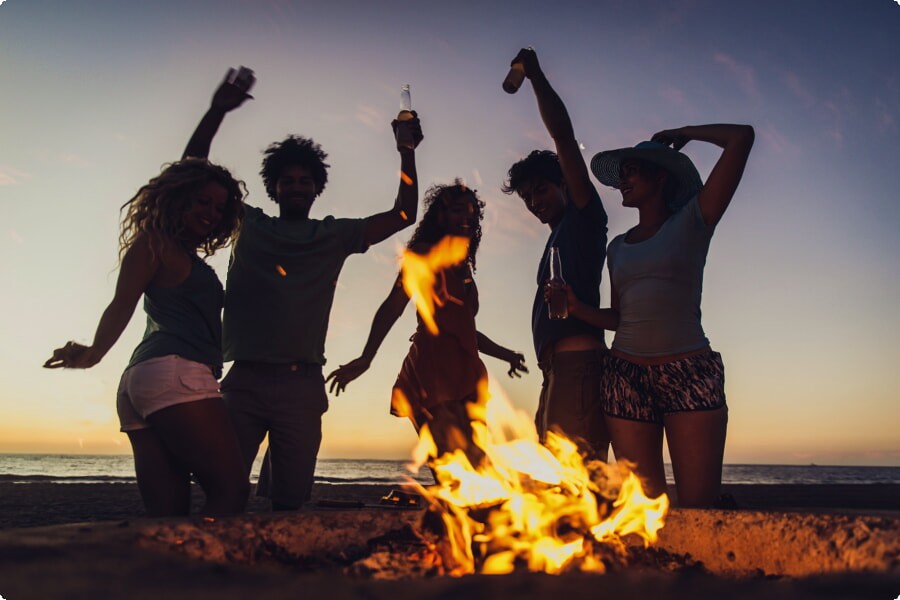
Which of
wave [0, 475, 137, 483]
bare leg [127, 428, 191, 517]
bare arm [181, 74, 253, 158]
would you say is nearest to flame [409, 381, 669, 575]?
bare leg [127, 428, 191, 517]

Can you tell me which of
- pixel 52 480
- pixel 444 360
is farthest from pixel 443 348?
pixel 52 480

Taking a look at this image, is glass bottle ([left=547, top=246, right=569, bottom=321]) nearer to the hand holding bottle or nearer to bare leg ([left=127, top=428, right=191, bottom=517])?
the hand holding bottle

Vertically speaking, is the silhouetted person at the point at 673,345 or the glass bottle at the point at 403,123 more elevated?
the glass bottle at the point at 403,123

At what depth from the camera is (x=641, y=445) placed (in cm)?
335

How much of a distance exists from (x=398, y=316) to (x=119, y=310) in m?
1.99

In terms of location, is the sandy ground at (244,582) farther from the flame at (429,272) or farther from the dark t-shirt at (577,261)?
the flame at (429,272)

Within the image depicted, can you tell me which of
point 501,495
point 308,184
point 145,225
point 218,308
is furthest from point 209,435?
point 308,184

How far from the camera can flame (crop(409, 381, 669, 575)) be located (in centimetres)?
285

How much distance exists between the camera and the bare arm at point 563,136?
3783mm

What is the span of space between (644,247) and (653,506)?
4.45 feet

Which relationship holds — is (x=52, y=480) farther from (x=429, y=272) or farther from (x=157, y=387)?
(x=157, y=387)

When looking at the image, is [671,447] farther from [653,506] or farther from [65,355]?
[65,355]

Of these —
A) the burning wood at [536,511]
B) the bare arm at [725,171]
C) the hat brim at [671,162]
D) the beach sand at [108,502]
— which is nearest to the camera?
the burning wood at [536,511]

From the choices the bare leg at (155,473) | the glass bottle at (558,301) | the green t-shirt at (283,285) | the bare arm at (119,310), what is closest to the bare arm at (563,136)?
the glass bottle at (558,301)
